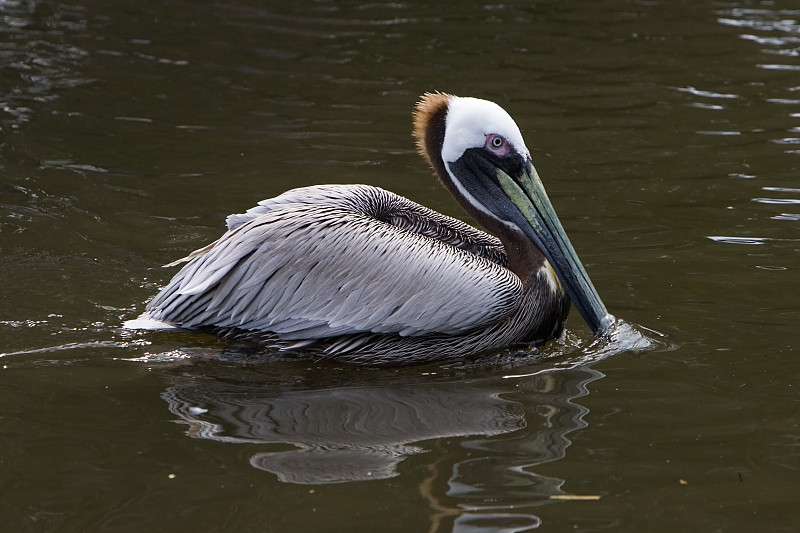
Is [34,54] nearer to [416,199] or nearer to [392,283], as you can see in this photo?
[416,199]

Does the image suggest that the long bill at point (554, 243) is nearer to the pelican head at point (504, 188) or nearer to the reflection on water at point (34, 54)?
the pelican head at point (504, 188)

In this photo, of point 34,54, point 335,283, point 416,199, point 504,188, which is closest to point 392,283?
point 335,283

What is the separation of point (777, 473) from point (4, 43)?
859 cm

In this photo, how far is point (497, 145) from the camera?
518 cm

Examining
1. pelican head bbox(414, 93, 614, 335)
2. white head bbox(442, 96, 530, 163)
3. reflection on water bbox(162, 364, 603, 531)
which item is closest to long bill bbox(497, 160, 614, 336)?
pelican head bbox(414, 93, 614, 335)

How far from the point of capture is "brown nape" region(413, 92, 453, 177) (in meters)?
5.32

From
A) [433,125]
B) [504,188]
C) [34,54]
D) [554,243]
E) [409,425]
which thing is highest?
[433,125]

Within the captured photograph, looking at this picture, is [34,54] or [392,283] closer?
[392,283]

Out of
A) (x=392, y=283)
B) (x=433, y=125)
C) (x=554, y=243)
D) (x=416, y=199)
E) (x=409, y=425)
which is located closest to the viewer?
(x=409, y=425)

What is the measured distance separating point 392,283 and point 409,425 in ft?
2.92

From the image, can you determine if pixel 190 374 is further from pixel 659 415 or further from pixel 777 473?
pixel 777 473

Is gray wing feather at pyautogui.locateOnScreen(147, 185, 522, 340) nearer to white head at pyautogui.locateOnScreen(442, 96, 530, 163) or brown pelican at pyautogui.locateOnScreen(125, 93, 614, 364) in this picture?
brown pelican at pyautogui.locateOnScreen(125, 93, 614, 364)

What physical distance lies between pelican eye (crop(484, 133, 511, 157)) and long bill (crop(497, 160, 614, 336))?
9 cm

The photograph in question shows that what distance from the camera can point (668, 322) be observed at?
207 inches
